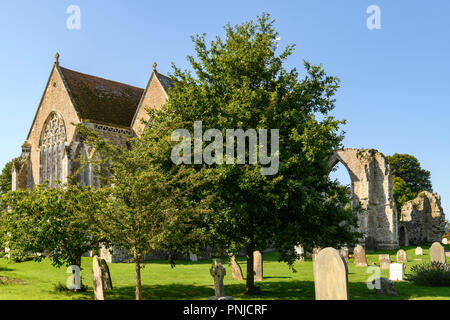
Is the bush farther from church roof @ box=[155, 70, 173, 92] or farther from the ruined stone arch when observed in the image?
church roof @ box=[155, 70, 173, 92]

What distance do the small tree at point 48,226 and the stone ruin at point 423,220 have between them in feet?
115

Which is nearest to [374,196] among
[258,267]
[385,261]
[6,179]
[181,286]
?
[385,261]

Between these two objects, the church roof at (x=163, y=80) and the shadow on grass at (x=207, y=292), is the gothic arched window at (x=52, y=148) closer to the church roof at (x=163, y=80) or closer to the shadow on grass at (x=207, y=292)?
the church roof at (x=163, y=80)

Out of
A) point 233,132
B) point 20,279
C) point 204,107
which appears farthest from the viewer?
point 20,279

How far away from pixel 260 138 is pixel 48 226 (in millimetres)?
7197

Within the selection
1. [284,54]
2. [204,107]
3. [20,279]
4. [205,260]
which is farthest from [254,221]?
[205,260]

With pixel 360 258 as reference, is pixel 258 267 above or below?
above

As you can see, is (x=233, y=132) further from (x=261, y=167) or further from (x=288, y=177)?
(x=288, y=177)

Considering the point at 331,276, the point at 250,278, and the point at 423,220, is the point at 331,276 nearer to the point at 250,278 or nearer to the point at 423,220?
the point at 250,278

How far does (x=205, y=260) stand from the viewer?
2611 centimetres

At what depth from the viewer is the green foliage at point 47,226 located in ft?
41.1

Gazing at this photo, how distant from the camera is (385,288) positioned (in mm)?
13016

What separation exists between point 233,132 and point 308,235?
4.20 meters

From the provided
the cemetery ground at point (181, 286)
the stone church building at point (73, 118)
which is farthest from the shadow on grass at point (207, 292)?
the stone church building at point (73, 118)
